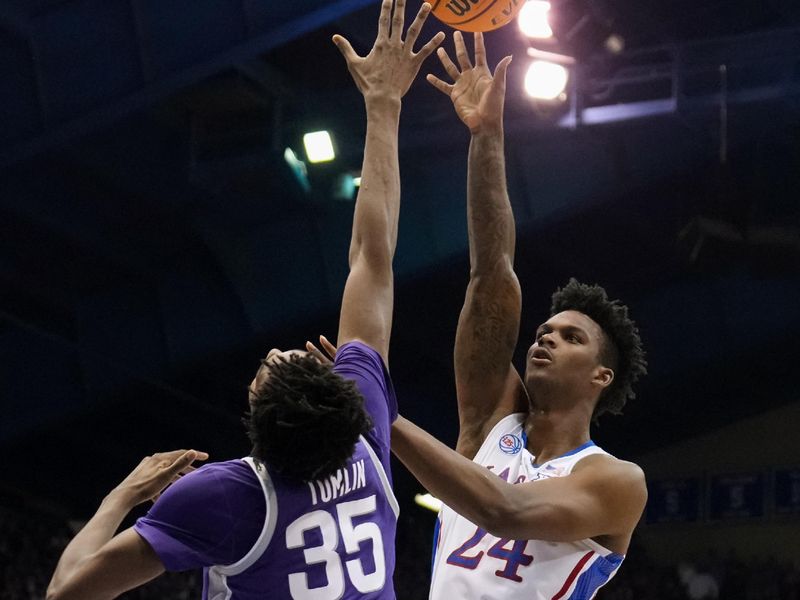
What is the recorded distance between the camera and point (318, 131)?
43.1 feet

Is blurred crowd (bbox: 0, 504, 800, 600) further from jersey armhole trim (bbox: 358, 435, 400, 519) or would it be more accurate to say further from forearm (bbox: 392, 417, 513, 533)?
jersey armhole trim (bbox: 358, 435, 400, 519)

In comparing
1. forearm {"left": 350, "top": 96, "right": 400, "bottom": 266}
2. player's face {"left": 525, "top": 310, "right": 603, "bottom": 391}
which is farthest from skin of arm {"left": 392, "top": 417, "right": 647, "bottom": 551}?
forearm {"left": 350, "top": 96, "right": 400, "bottom": 266}

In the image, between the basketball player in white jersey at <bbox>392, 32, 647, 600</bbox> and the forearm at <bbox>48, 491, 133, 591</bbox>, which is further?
the basketball player in white jersey at <bbox>392, 32, 647, 600</bbox>

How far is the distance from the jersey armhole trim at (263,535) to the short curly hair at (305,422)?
0.05m

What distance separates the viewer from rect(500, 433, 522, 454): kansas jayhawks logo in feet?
16.0

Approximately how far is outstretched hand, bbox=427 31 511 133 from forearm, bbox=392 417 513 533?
1732 mm

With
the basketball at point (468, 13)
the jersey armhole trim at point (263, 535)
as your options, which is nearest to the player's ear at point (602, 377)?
the basketball at point (468, 13)

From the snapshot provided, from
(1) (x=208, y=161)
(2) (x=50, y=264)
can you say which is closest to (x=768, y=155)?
(1) (x=208, y=161)

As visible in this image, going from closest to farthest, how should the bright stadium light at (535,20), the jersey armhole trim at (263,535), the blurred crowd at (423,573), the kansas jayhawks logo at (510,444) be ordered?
the jersey armhole trim at (263,535)
the kansas jayhawks logo at (510,444)
the bright stadium light at (535,20)
the blurred crowd at (423,573)

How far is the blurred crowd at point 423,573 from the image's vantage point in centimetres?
1658

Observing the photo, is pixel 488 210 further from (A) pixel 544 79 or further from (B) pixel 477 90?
(A) pixel 544 79

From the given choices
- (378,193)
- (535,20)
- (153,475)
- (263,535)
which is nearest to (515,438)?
(378,193)

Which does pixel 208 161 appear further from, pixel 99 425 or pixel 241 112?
pixel 99 425

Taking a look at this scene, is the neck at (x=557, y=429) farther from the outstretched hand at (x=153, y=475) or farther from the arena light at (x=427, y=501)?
the arena light at (x=427, y=501)
